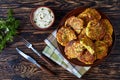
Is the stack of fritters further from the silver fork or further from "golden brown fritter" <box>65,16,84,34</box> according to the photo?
the silver fork

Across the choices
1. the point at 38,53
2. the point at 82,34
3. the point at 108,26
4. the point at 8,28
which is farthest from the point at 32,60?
the point at 108,26

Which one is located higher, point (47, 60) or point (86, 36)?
point (86, 36)

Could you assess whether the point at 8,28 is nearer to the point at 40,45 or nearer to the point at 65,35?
the point at 40,45

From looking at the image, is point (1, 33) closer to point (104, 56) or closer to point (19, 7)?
point (19, 7)

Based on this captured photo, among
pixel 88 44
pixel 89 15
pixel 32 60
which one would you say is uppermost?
pixel 89 15

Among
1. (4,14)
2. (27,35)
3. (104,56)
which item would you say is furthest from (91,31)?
(4,14)

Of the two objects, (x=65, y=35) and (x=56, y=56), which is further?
(x=56, y=56)
